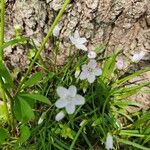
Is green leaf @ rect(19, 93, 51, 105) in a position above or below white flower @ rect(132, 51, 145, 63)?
above

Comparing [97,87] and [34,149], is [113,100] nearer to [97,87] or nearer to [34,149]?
[97,87]

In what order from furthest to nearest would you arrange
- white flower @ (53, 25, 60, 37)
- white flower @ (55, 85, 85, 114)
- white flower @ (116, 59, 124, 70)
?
white flower @ (116, 59, 124, 70) → white flower @ (53, 25, 60, 37) → white flower @ (55, 85, 85, 114)

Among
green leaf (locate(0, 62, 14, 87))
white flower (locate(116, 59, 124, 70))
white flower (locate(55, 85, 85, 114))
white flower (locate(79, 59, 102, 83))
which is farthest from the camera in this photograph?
white flower (locate(116, 59, 124, 70))

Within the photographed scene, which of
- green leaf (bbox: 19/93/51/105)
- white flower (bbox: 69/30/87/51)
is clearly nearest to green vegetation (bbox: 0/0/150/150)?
white flower (bbox: 69/30/87/51)

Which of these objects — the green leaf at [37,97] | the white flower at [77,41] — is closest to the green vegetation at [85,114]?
the white flower at [77,41]

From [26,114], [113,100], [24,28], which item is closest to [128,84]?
[113,100]

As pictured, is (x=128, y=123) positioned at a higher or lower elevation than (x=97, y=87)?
lower

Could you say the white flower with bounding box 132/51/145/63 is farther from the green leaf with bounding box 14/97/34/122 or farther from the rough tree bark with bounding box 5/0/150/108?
the green leaf with bounding box 14/97/34/122
